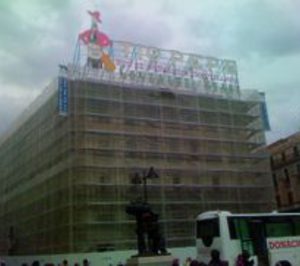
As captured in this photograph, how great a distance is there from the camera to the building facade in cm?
5359

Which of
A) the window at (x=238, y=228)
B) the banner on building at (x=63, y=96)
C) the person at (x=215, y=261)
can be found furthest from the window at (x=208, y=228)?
the banner on building at (x=63, y=96)

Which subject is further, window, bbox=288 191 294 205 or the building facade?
window, bbox=288 191 294 205

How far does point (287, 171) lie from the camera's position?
181ft

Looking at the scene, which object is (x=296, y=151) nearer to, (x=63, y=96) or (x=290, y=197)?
(x=290, y=197)

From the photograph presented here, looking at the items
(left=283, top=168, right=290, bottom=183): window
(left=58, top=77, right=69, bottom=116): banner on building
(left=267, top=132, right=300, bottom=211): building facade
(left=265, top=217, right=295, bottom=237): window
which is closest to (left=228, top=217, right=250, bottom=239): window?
(left=265, top=217, right=295, bottom=237): window

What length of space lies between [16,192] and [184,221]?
18282 millimetres

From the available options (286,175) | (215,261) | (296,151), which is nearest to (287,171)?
(286,175)

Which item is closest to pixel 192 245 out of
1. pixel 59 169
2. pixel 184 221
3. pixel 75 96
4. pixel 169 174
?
pixel 184 221

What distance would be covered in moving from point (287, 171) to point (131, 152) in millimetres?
22803

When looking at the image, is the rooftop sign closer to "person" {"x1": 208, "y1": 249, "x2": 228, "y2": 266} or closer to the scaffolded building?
the scaffolded building

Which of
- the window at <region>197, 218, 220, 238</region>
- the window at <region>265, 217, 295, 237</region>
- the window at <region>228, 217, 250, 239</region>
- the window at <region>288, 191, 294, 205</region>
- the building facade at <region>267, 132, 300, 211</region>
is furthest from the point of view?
the window at <region>288, 191, 294, 205</region>

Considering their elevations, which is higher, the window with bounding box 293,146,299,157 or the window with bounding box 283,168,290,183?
the window with bounding box 293,146,299,157

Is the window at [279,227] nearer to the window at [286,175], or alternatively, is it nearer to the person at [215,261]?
the person at [215,261]

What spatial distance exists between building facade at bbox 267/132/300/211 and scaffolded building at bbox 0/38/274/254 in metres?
9.88
